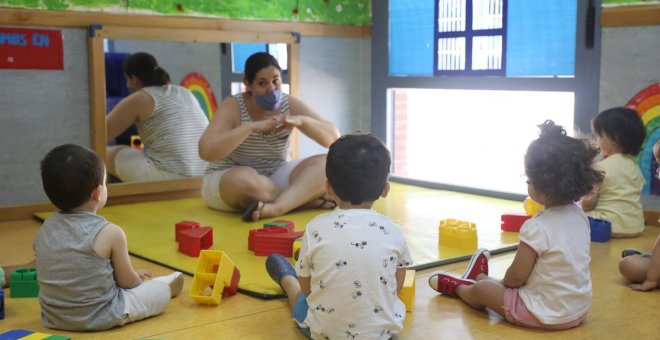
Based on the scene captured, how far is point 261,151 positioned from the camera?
378cm

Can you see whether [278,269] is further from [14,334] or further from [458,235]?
[458,235]

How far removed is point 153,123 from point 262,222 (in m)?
0.93

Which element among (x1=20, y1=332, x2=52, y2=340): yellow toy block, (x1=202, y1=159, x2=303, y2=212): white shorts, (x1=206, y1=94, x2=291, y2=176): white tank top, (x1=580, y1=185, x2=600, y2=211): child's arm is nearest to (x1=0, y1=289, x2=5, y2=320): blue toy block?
(x1=20, y1=332, x2=52, y2=340): yellow toy block

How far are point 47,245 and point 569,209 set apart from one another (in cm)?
138

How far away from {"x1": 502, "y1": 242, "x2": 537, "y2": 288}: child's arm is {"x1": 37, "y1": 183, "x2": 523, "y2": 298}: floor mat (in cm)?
61

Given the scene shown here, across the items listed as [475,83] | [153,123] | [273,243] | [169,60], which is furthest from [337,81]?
[273,243]

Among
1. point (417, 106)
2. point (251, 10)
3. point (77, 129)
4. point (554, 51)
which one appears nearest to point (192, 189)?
point (77, 129)

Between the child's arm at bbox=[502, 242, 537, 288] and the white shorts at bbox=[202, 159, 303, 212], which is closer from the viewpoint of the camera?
the child's arm at bbox=[502, 242, 537, 288]

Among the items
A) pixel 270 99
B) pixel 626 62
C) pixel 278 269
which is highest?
pixel 626 62

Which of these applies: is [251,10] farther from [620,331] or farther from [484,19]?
[620,331]

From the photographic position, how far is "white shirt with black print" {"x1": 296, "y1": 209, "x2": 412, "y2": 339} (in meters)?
1.89

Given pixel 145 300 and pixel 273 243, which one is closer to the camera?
pixel 145 300

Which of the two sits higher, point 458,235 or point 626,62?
point 626,62

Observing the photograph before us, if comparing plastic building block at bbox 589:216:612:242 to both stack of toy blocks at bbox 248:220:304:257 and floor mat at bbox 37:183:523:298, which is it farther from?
stack of toy blocks at bbox 248:220:304:257
